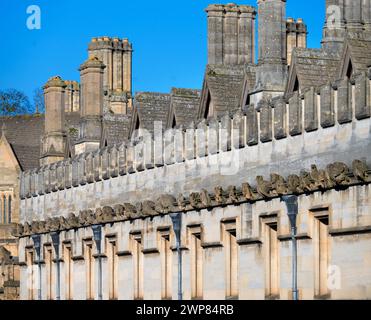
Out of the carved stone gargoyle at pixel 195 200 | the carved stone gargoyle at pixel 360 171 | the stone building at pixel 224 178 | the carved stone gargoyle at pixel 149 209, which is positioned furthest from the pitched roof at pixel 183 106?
the carved stone gargoyle at pixel 360 171

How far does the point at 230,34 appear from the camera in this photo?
183 ft

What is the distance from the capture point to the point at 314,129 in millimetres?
42844

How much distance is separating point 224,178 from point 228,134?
1222 mm

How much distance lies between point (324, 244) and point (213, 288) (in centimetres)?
725

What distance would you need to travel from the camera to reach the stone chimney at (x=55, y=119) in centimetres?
6825

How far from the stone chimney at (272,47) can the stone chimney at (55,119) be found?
20.0m

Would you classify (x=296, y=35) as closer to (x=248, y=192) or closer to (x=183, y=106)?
(x=183, y=106)

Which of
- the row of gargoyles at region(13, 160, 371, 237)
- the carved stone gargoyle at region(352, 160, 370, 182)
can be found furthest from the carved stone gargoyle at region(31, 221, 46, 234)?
the carved stone gargoyle at region(352, 160, 370, 182)

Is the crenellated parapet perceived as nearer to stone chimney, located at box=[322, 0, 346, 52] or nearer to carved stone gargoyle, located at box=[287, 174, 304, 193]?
carved stone gargoyle, located at box=[287, 174, 304, 193]

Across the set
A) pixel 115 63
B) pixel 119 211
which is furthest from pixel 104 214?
pixel 115 63

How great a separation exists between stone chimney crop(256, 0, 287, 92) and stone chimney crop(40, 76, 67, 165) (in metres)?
20.0

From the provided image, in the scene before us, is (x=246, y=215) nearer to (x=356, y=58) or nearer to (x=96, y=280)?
(x=356, y=58)

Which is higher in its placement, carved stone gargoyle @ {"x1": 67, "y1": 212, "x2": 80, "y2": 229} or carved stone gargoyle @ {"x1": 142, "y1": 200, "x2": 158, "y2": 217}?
carved stone gargoyle @ {"x1": 67, "y1": 212, "x2": 80, "y2": 229}

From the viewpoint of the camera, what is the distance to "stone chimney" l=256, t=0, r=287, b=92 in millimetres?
48719
